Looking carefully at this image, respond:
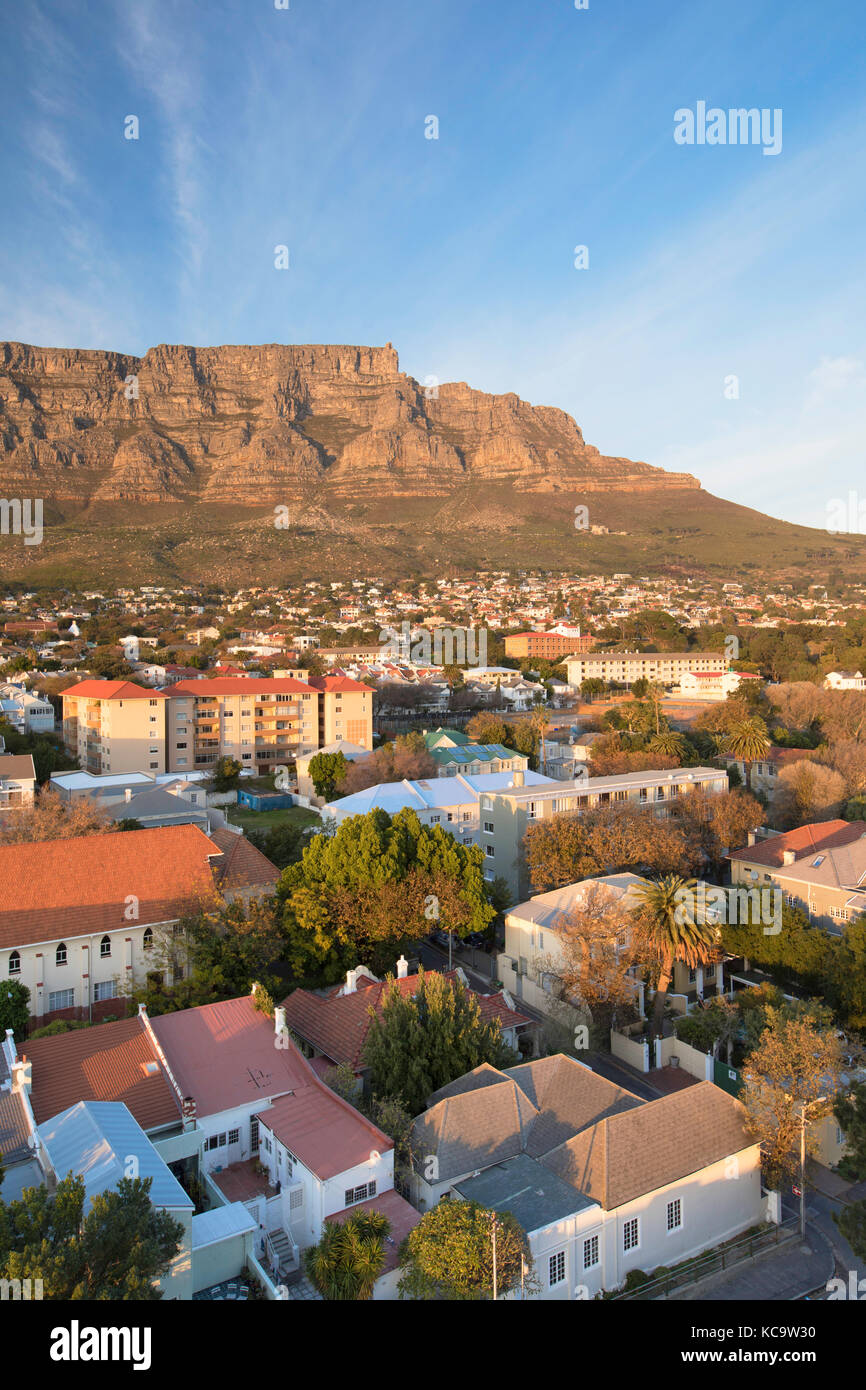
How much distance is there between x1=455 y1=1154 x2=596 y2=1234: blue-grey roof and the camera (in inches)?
524

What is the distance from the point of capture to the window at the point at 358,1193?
14.0 metres

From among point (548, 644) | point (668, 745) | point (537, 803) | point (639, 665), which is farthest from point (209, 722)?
point (548, 644)

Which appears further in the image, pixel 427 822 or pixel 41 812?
pixel 427 822

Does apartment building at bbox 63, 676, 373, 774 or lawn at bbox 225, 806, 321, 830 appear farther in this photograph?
apartment building at bbox 63, 676, 373, 774

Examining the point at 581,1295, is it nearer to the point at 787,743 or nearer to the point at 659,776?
the point at 659,776

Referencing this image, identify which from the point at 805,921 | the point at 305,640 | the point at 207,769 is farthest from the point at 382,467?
the point at 805,921

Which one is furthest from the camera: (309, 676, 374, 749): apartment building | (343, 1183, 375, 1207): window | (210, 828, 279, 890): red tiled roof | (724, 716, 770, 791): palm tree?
(309, 676, 374, 749): apartment building

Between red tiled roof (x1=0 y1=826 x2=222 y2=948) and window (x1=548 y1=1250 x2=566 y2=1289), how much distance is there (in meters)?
13.8

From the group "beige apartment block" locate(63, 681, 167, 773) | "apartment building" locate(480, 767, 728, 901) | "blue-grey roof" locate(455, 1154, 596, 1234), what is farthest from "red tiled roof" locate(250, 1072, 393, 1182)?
"beige apartment block" locate(63, 681, 167, 773)

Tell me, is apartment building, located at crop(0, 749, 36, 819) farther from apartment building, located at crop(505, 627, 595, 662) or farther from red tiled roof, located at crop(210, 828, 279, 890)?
apartment building, located at crop(505, 627, 595, 662)

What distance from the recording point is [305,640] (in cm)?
10525

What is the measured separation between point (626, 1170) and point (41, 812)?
25.4m

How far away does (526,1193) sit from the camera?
45.8 ft
